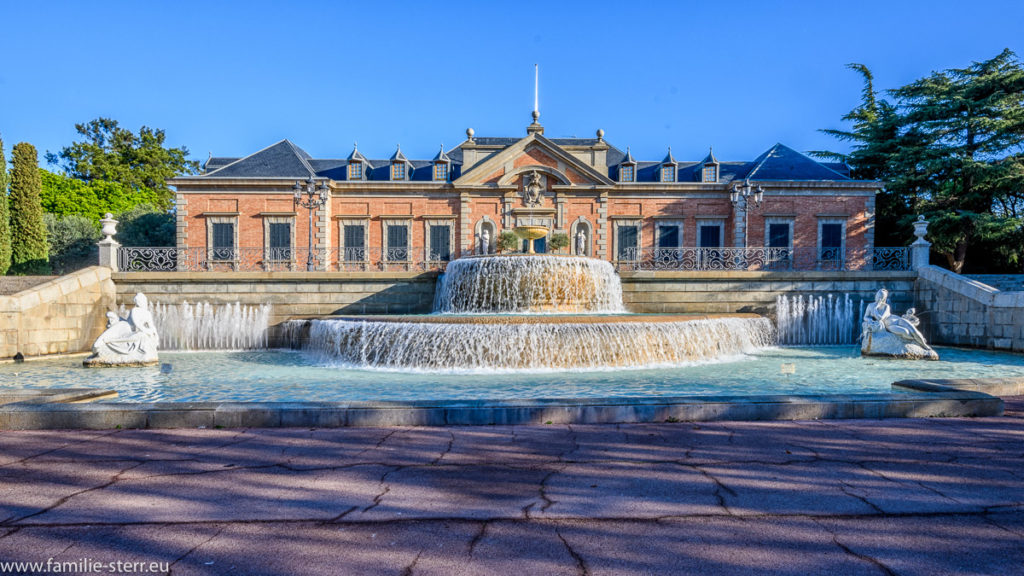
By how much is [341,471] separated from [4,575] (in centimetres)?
155

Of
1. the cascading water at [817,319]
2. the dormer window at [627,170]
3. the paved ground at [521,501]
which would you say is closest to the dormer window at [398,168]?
the dormer window at [627,170]

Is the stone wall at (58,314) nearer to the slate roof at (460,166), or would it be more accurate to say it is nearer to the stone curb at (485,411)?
the stone curb at (485,411)

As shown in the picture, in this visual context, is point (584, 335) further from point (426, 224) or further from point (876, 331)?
point (426, 224)

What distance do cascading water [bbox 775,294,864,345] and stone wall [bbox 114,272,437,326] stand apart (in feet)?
33.7

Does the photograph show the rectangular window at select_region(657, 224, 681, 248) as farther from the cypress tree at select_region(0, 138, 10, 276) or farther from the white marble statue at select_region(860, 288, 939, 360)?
the cypress tree at select_region(0, 138, 10, 276)

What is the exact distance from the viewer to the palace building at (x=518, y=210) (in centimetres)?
2452

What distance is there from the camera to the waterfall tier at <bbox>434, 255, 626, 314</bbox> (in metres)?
13.7

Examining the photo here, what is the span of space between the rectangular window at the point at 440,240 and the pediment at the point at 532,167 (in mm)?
2282

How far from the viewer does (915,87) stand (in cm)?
2441

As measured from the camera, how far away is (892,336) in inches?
408

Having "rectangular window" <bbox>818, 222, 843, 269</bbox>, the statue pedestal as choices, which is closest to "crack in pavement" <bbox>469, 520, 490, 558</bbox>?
the statue pedestal

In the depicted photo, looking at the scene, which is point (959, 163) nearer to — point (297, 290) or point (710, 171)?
point (710, 171)

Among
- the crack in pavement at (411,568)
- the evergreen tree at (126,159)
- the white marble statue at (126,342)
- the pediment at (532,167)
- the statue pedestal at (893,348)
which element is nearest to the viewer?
the crack in pavement at (411,568)

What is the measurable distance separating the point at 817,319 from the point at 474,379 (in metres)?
11.6
